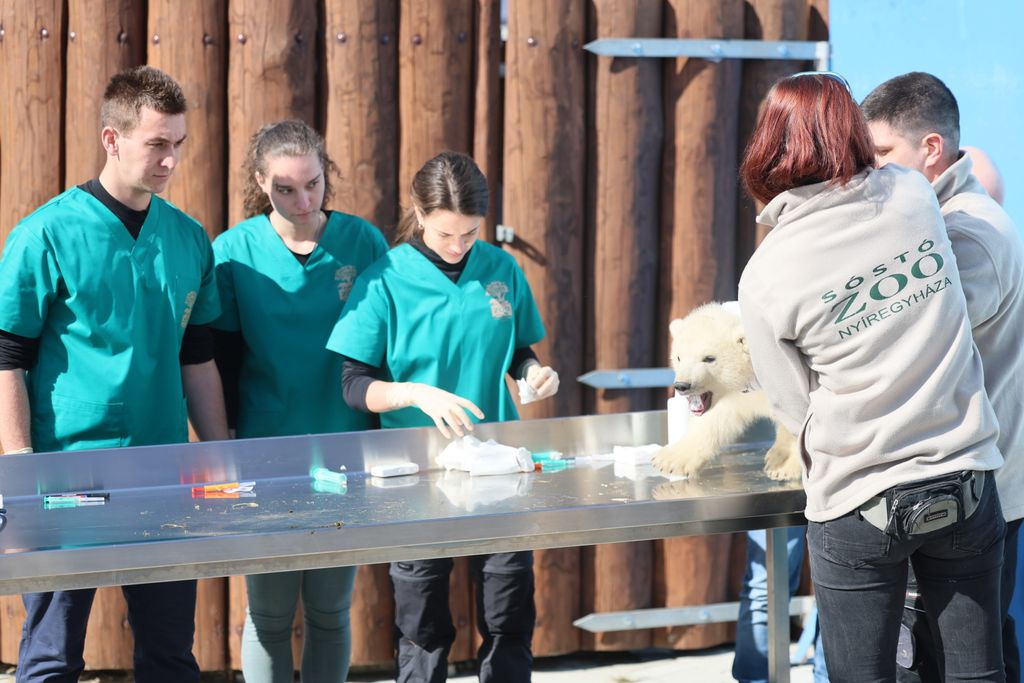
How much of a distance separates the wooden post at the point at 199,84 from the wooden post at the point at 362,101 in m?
0.40

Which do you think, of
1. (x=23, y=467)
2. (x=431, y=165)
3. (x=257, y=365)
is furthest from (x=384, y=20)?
(x=23, y=467)

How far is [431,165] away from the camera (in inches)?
123

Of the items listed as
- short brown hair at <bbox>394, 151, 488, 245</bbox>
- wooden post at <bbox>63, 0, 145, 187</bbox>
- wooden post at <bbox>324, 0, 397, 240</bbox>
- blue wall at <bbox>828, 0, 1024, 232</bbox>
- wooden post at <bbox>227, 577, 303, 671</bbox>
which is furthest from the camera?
blue wall at <bbox>828, 0, 1024, 232</bbox>

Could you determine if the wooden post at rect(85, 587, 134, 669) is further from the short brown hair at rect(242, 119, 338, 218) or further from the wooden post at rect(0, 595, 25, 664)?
the short brown hair at rect(242, 119, 338, 218)

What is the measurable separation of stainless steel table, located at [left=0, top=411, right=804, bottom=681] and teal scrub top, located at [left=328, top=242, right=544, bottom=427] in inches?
8.1

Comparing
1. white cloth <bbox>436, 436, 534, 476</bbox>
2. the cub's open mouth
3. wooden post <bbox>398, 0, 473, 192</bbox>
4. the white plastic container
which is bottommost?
white cloth <bbox>436, 436, 534, 476</bbox>

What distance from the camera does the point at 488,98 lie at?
4.18m

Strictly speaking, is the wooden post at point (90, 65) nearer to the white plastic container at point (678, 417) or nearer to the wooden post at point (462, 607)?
the wooden post at point (462, 607)

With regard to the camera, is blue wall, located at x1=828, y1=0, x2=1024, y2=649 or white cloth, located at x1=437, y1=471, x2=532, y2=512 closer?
white cloth, located at x1=437, y1=471, x2=532, y2=512

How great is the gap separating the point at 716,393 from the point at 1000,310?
0.70 m

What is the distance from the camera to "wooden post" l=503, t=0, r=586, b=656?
4.16m

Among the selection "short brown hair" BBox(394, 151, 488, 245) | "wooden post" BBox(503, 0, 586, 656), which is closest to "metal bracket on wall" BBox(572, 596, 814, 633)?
"wooden post" BBox(503, 0, 586, 656)

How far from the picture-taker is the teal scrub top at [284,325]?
10.9ft

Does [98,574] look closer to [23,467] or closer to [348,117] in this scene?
[23,467]
